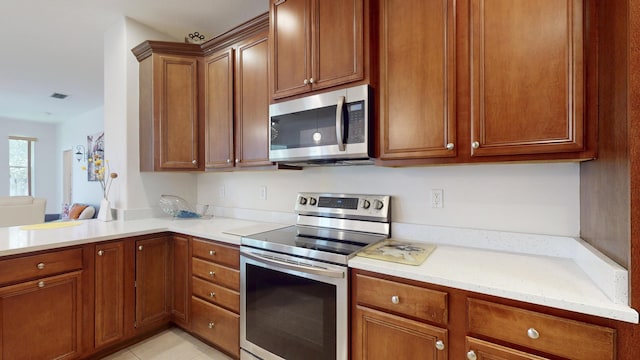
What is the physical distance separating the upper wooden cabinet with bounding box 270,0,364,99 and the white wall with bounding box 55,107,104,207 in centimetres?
543

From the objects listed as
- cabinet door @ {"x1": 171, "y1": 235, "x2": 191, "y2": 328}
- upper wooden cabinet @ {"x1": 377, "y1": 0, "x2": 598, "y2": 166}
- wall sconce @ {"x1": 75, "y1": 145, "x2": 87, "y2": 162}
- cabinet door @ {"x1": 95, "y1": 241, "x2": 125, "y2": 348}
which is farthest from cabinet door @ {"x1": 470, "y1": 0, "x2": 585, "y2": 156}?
wall sconce @ {"x1": 75, "y1": 145, "x2": 87, "y2": 162}

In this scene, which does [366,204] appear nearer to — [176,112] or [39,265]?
[176,112]

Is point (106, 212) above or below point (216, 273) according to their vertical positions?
above

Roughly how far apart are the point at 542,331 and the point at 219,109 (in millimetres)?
2382

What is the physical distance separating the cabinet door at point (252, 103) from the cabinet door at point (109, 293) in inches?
41.9

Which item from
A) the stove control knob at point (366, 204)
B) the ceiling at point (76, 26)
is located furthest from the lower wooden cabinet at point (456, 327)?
the ceiling at point (76, 26)

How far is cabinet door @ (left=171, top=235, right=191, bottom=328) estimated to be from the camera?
86.3 inches

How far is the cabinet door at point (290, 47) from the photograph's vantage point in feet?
5.79

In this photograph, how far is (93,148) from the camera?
19.2ft

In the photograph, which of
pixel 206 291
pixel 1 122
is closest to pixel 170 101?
pixel 206 291

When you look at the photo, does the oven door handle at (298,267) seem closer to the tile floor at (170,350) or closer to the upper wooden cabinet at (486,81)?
the upper wooden cabinet at (486,81)

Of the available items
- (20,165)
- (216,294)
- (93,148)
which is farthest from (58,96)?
(216,294)

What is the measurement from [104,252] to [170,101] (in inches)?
52.0

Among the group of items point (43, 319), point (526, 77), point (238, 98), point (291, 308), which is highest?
point (238, 98)
